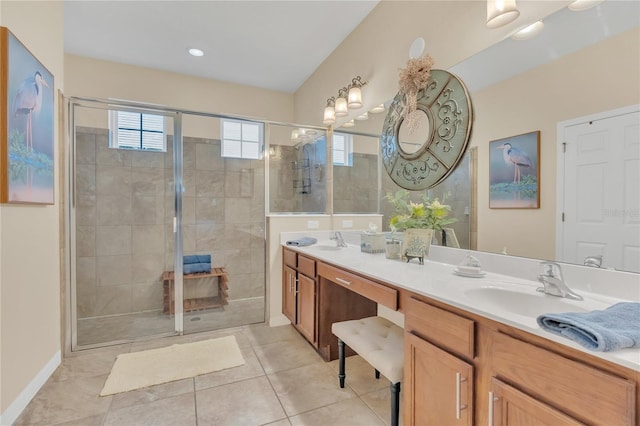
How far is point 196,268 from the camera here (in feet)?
11.1

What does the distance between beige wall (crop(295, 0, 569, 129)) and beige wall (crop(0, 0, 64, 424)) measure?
2.32m

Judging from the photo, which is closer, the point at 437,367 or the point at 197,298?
the point at 437,367

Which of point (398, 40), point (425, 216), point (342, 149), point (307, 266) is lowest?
point (307, 266)

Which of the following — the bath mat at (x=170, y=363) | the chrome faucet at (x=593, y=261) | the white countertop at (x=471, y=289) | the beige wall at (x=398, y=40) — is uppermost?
the beige wall at (x=398, y=40)

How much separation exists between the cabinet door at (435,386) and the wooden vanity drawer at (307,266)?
3.48 feet

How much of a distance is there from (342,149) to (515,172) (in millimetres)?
1797

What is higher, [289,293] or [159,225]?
[159,225]

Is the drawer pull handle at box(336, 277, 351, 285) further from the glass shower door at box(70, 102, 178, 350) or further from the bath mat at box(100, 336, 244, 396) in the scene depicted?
the glass shower door at box(70, 102, 178, 350)

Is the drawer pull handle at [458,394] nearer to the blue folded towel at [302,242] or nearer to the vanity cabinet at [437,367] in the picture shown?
the vanity cabinet at [437,367]

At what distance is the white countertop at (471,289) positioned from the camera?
0.76 meters

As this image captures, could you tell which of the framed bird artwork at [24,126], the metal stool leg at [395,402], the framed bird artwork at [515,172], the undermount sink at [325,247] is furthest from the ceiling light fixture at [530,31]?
the framed bird artwork at [24,126]

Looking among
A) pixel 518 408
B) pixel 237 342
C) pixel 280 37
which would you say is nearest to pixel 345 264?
pixel 518 408

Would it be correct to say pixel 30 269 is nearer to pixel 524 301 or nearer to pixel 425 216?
pixel 425 216

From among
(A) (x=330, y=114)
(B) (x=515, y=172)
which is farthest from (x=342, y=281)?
(A) (x=330, y=114)
